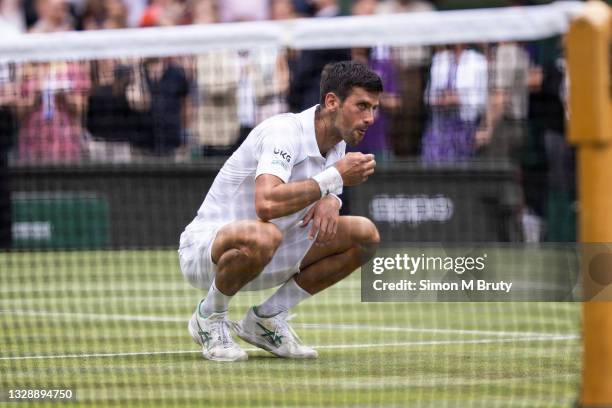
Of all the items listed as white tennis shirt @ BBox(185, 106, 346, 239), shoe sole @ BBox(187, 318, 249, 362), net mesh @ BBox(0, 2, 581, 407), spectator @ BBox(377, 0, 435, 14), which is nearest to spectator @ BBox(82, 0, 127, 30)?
net mesh @ BBox(0, 2, 581, 407)

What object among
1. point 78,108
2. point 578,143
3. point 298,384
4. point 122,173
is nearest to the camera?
point 578,143

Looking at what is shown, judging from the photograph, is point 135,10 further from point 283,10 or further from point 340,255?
point 340,255

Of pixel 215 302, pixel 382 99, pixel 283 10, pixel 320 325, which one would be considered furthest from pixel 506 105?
pixel 215 302

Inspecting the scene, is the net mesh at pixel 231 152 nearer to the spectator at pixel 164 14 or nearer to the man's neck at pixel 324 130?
the man's neck at pixel 324 130

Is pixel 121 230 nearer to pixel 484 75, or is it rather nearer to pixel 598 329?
pixel 484 75

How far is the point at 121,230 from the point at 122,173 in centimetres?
86

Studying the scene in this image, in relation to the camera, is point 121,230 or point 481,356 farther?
point 121,230

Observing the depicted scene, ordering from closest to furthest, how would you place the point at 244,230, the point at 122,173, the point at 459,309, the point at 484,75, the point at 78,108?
the point at 244,230 → the point at 459,309 → the point at 484,75 → the point at 78,108 → the point at 122,173

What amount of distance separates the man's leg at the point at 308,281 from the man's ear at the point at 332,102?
64 centimetres

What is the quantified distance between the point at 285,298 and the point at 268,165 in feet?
3.16

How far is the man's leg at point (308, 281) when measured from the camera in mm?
7008

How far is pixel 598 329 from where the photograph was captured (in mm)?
3967

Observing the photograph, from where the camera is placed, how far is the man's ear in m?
6.80

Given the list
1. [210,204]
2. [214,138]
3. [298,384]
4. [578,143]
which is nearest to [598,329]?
[578,143]
